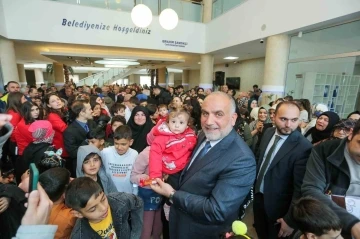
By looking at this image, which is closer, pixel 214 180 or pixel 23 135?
pixel 214 180

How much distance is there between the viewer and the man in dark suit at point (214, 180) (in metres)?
1.03

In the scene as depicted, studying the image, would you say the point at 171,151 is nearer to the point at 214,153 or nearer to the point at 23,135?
the point at 214,153

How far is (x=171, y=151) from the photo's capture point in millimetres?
1506

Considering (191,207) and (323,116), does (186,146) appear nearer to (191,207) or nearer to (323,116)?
(191,207)

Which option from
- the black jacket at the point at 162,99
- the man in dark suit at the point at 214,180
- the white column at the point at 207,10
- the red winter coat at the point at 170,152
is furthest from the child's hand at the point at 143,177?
the white column at the point at 207,10

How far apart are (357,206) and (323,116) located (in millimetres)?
1661

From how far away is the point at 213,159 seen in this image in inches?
44.3

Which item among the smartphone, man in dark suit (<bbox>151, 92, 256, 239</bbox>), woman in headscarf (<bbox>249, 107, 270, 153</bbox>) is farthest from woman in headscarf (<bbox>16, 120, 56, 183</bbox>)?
woman in headscarf (<bbox>249, 107, 270, 153</bbox>)

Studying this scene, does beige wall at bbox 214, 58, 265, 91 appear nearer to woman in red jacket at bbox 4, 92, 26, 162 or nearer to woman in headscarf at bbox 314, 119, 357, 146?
woman in headscarf at bbox 314, 119, 357, 146

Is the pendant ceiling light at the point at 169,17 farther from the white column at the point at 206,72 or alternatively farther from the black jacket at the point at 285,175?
the white column at the point at 206,72

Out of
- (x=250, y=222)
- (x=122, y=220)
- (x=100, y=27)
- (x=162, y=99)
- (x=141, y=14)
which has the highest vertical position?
(x=100, y=27)

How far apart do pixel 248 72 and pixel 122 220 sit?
11066mm

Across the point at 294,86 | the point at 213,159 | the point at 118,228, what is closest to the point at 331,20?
the point at 294,86

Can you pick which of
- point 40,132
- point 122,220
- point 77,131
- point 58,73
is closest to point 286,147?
point 122,220
